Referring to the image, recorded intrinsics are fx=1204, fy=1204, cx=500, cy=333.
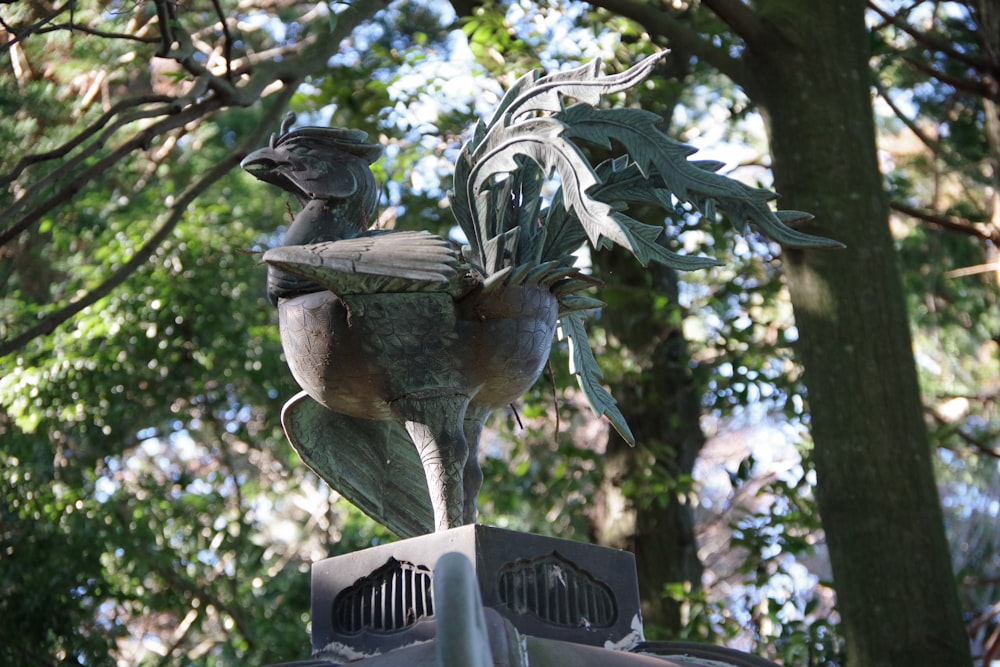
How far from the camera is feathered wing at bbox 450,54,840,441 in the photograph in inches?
105

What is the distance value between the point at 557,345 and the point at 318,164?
365 centimetres

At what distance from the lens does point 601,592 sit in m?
2.78

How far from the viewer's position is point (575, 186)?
2.67 m

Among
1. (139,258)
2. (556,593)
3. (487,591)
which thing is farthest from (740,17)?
(487,591)

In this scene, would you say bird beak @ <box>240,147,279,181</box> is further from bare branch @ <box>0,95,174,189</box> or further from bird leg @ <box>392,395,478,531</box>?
bare branch @ <box>0,95,174,189</box>

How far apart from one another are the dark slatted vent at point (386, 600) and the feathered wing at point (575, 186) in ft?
2.20

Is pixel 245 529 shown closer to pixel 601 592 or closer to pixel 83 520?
pixel 83 520

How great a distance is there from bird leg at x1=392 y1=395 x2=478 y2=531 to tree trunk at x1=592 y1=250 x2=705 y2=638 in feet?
11.5

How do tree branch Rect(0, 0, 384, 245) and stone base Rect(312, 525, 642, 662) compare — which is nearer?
stone base Rect(312, 525, 642, 662)

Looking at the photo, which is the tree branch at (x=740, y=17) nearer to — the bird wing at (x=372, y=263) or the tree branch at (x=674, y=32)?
the tree branch at (x=674, y=32)

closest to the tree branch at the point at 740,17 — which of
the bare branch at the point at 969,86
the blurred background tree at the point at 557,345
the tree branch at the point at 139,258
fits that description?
the blurred background tree at the point at 557,345

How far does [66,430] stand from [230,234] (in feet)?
5.12

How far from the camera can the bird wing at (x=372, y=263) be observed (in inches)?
100

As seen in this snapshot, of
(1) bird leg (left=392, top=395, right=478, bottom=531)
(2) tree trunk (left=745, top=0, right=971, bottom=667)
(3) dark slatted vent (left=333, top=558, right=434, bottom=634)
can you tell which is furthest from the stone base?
(2) tree trunk (left=745, top=0, right=971, bottom=667)
